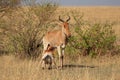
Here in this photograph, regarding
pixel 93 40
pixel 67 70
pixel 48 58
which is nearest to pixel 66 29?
pixel 48 58

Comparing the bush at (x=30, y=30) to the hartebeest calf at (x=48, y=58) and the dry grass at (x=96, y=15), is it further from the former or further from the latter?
the hartebeest calf at (x=48, y=58)

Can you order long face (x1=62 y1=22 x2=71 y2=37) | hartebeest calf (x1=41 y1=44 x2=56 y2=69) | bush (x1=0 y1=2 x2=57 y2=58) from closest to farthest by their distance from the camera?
hartebeest calf (x1=41 y1=44 x2=56 y2=69) → long face (x1=62 y1=22 x2=71 y2=37) → bush (x1=0 y1=2 x2=57 y2=58)

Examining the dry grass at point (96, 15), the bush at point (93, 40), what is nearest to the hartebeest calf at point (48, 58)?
the bush at point (93, 40)

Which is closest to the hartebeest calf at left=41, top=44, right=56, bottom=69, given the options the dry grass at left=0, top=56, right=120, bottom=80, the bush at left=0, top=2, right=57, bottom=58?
the dry grass at left=0, top=56, right=120, bottom=80

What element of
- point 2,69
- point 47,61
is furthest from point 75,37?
point 2,69

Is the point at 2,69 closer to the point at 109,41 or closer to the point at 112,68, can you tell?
the point at 112,68

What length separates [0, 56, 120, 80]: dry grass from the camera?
11.0m

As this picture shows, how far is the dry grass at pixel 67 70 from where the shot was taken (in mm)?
10992

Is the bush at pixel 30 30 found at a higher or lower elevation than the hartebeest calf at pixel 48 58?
higher

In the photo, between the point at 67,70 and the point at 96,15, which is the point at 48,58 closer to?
the point at 67,70

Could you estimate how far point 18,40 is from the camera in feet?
56.2

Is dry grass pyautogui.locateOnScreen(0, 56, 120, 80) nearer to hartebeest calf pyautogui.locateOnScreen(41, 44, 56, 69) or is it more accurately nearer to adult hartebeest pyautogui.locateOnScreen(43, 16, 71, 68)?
hartebeest calf pyautogui.locateOnScreen(41, 44, 56, 69)

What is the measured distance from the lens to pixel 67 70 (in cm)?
1360

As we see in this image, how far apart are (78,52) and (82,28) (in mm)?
1449
